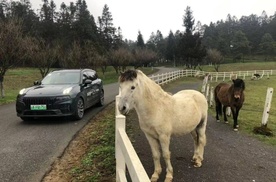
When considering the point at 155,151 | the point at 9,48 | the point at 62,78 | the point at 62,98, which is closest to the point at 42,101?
the point at 62,98

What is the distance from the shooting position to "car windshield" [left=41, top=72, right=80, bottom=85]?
8914 millimetres

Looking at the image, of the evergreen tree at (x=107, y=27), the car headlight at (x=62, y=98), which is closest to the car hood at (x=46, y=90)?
the car headlight at (x=62, y=98)

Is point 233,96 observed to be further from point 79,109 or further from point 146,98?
point 79,109

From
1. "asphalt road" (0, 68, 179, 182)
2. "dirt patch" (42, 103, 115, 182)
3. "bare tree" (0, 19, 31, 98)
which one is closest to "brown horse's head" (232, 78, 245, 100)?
"dirt patch" (42, 103, 115, 182)

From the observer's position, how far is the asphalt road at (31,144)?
436cm

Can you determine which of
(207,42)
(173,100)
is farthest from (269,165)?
(207,42)

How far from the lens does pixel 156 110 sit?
3648 mm

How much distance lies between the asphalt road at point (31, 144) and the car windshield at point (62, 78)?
4.65ft

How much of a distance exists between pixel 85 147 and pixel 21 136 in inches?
76.4

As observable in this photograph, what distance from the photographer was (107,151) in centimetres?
523

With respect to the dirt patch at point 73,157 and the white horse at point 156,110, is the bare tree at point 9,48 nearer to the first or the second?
the dirt patch at point 73,157

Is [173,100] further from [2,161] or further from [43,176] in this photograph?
[2,161]

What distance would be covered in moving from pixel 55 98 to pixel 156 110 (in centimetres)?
486

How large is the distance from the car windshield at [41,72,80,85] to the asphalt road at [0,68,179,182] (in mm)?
1417
